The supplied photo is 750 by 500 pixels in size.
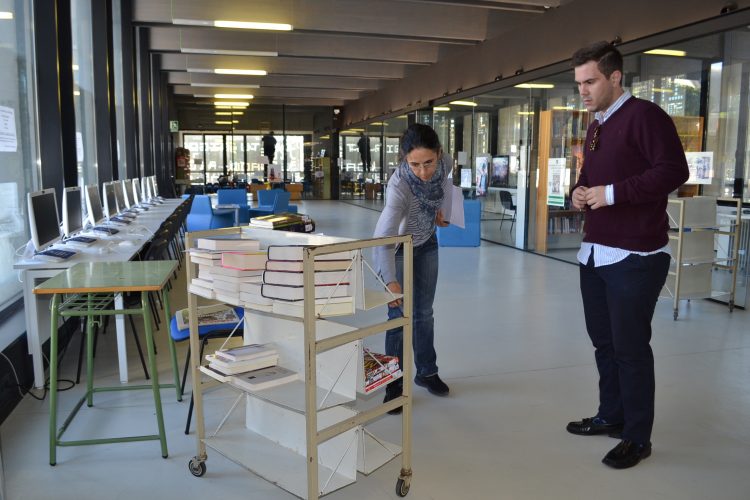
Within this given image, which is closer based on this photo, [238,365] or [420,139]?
[238,365]

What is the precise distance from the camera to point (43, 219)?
4148 mm

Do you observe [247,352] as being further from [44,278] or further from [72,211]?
[72,211]

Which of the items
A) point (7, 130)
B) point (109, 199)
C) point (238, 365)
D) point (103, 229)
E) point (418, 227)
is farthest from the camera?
point (109, 199)

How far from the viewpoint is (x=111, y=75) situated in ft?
26.2

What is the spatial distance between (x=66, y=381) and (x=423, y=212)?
8.03ft

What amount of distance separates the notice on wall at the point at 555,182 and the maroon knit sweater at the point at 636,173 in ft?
20.3

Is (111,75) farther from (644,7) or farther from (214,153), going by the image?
(214,153)

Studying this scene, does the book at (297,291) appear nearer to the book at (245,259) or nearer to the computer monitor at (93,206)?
the book at (245,259)

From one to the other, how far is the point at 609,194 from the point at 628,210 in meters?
0.14

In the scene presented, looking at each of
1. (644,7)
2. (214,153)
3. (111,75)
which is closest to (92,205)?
(111,75)

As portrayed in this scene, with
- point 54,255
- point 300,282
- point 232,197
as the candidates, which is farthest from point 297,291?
point 232,197

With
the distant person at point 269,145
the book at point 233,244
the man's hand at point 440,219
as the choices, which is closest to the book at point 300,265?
the book at point 233,244

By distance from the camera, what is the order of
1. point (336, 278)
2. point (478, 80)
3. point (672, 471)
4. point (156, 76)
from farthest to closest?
point (156, 76), point (478, 80), point (672, 471), point (336, 278)

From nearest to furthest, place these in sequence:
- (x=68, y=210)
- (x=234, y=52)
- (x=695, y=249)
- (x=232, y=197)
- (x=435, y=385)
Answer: (x=435, y=385)
(x=68, y=210)
(x=695, y=249)
(x=234, y=52)
(x=232, y=197)
